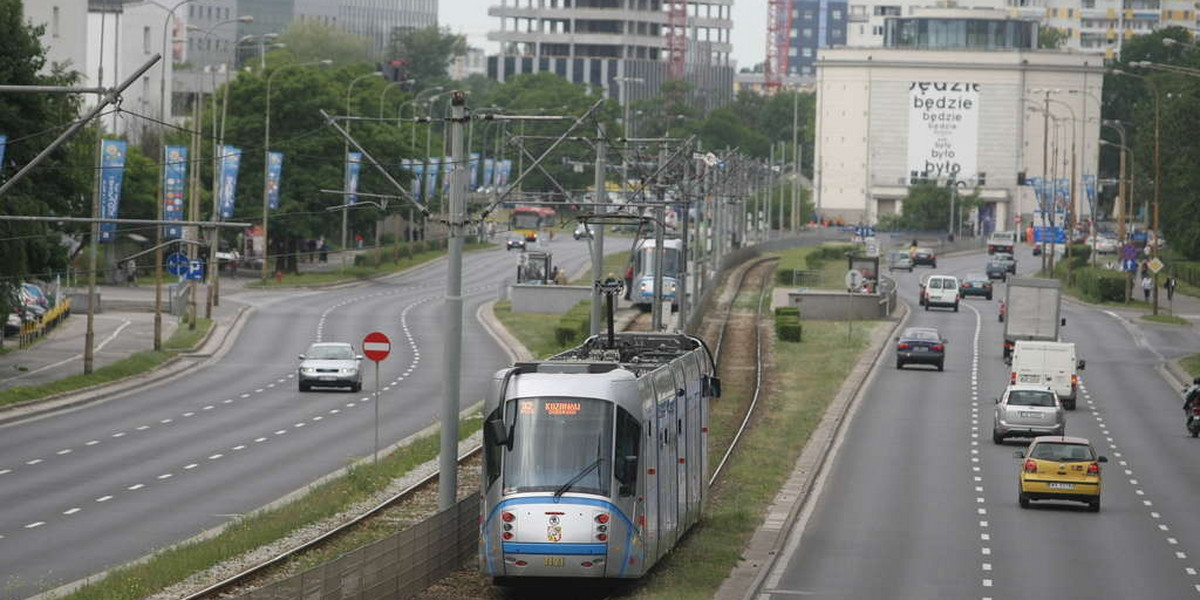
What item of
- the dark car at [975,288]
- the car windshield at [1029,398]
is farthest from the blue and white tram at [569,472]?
the dark car at [975,288]

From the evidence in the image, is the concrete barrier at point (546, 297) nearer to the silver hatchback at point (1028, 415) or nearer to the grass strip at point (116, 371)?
the grass strip at point (116, 371)

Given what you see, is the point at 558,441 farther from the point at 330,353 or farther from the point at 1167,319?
the point at 1167,319

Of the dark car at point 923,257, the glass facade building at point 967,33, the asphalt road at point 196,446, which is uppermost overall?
the glass facade building at point 967,33

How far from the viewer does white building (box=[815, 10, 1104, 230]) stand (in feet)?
630

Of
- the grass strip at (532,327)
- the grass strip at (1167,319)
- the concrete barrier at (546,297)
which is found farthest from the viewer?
the grass strip at (1167,319)

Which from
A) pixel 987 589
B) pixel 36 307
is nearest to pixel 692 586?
pixel 987 589

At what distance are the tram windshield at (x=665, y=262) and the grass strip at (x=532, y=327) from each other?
4479 millimetres

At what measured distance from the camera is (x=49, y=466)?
4362cm

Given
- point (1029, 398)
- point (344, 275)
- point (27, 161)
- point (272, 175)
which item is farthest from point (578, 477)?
point (344, 275)

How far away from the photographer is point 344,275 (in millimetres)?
117875

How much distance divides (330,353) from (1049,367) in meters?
21.9

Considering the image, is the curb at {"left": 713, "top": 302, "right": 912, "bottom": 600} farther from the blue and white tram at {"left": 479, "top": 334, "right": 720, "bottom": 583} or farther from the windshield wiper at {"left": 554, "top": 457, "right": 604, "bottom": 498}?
the windshield wiper at {"left": 554, "top": 457, "right": 604, "bottom": 498}

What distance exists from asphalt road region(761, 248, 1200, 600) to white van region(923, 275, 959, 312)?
85.4 ft

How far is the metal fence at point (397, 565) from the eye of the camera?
21844 millimetres
